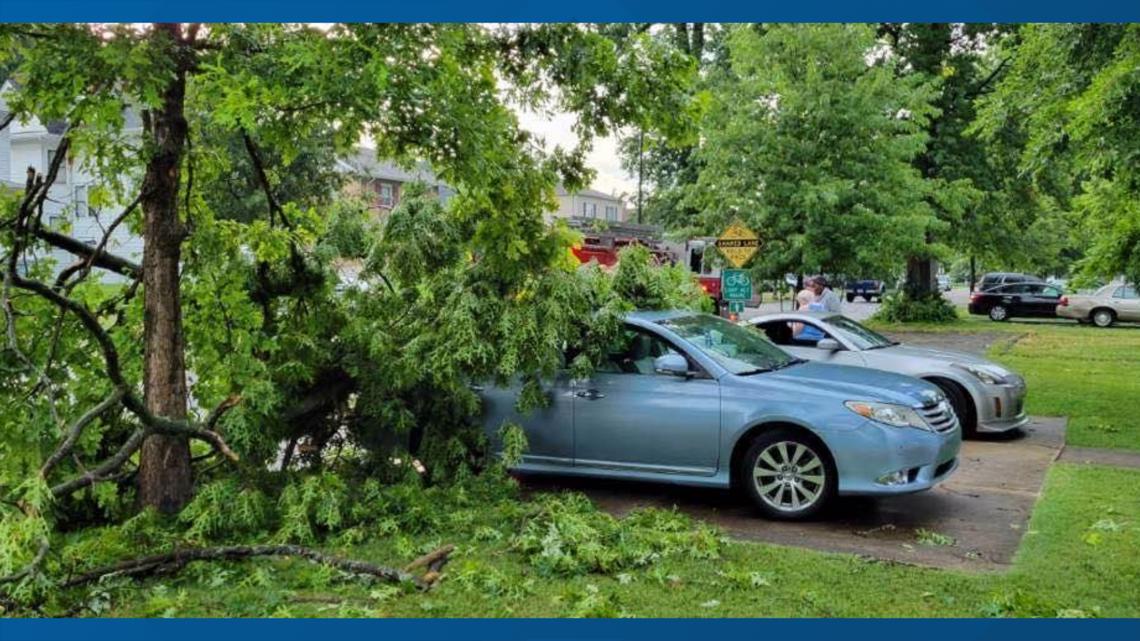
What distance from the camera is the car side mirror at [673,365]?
717cm

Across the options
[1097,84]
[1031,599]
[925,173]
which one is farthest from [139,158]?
[925,173]

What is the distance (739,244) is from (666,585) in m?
11.5

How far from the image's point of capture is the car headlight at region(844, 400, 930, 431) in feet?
21.7

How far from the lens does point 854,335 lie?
10688mm

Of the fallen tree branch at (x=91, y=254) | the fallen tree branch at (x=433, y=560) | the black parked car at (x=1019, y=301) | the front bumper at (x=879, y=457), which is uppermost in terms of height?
the fallen tree branch at (x=91, y=254)

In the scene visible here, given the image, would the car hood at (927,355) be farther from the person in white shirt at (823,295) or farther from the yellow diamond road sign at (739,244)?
the yellow diamond road sign at (739,244)

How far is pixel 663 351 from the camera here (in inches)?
295

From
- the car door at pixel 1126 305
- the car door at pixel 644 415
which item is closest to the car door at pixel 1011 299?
the car door at pixel 1126 305

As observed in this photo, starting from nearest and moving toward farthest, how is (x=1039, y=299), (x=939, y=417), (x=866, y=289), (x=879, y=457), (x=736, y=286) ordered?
1. (x=879, y=457)
2. (x=939, y=417)
3. (x=736, y=286)
4. (x=1039, y=299)
5. (x=866, y=289)

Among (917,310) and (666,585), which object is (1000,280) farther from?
(666,585)

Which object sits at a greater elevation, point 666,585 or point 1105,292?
point 1105,292

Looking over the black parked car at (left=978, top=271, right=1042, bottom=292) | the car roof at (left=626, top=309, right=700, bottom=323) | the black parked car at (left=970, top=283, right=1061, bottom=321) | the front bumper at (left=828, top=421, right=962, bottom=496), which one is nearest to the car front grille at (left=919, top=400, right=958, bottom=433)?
the front bumper at (left=828, top=421, right=962, bottom=496)

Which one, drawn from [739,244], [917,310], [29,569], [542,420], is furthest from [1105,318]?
[29,569]

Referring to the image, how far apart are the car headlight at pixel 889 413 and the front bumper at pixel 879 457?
1.8 inches
